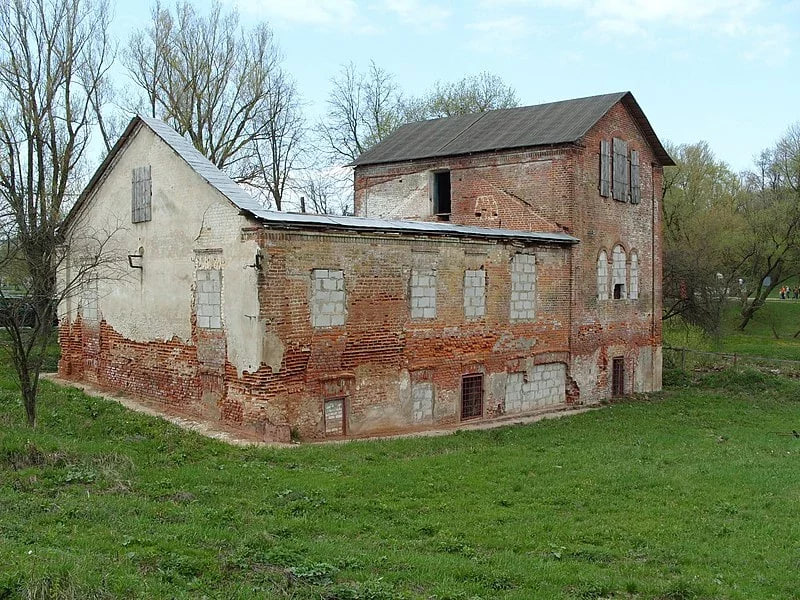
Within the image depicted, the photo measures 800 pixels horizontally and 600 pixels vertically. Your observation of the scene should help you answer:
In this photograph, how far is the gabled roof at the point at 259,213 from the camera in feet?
47.1

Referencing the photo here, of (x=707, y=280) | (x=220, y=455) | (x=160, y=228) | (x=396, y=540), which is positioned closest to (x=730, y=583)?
(x=396, y=540)

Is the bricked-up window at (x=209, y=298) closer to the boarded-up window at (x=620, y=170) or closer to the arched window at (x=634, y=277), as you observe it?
the boarded-up window at (x=620, y=170)

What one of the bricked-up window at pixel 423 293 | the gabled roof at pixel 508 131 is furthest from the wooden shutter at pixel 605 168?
the bricked-up window at pixel 423 293

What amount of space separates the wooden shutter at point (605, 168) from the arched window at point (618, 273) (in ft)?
6.08

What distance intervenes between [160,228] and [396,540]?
11.2 m

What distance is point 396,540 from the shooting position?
844 centimetres

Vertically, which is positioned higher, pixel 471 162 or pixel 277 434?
pixel 471 162

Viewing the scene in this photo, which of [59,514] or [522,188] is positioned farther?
[522,188]

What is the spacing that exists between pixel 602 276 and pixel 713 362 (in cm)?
1003

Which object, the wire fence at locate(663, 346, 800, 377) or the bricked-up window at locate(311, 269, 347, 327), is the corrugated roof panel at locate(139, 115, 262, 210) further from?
the wire fence at locate(663, 346, 800, 377)

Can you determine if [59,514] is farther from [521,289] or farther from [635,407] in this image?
[635,407]

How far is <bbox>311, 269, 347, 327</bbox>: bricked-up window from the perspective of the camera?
48.7 ft

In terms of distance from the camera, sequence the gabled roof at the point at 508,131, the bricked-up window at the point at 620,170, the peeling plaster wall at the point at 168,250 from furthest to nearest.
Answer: the bricked-up window at the point at 620,170 → the gabled roof at the point at 508,131 → the peeling plaster wall at the point at 168,250

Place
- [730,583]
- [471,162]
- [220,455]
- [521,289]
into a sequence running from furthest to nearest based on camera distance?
[471,162]
[521,289]
[220,455]
[730,583]
